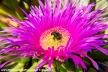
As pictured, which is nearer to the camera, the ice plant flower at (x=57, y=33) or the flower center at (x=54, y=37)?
the ice plant flower at (x=57, y=33)

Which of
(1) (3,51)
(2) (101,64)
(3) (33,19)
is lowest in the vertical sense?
(2) (101,64)

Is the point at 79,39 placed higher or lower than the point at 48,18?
lower

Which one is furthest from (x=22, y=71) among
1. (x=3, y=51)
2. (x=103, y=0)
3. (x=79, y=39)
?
(x=103, y=0)

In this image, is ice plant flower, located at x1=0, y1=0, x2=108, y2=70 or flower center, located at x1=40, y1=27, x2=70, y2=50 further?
flower center, located at x1=40, y1=27, x2=70, y2=50

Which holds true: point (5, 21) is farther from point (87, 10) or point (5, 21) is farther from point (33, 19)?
point (87, 10)
